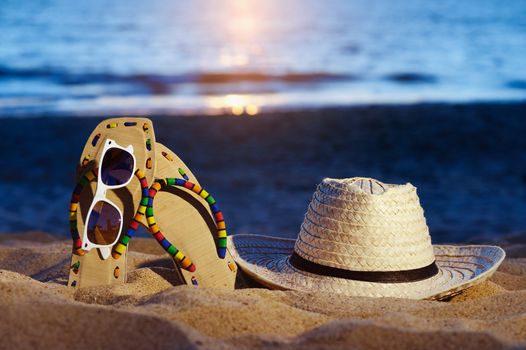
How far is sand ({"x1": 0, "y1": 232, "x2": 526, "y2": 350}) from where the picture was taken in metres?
2.51

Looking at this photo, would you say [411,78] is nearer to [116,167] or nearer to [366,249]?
[366,249]

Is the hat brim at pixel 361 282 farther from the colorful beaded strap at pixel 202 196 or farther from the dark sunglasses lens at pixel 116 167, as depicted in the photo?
the dark sunglasses lens at pixel 116 167

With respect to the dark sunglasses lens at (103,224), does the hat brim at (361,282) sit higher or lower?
lower

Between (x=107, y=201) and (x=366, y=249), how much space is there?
3.53ft

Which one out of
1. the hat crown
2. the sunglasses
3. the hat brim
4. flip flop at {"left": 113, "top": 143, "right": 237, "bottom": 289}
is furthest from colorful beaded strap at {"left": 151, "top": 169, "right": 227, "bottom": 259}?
the hat crown

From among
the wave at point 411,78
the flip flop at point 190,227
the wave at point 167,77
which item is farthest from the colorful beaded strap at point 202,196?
the wave at point 411,78

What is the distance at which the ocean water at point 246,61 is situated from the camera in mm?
13180

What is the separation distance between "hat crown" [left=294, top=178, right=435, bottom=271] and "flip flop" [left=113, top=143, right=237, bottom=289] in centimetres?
39

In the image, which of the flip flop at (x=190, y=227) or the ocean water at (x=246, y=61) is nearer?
the flip flop at (x=190, y=227)

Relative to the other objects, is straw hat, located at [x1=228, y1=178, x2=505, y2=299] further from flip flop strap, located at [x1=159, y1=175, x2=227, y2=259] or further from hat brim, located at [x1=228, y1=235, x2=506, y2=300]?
flip flop strap, located at [x1=159, y1=175, x2=227, y2=259]

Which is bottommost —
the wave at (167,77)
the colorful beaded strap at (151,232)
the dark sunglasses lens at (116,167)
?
the colorful beaded strap at (151,232)

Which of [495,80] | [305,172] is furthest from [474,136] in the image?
[495,80]

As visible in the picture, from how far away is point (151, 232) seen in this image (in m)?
3.20

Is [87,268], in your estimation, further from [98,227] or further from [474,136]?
[474,136]
